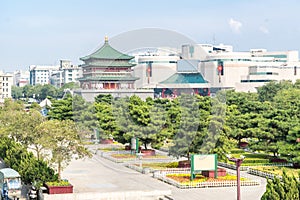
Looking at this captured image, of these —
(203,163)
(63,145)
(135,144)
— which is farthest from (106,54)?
(63,145)

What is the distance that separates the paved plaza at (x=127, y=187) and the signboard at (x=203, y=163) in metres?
1.55

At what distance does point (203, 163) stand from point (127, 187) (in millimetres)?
3899

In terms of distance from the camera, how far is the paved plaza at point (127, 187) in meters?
A: 23.5

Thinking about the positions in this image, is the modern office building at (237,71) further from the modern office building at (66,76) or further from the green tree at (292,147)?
the green tree at (292,147)

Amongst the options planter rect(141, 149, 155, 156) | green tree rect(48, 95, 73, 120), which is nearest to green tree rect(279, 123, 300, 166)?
planter rect(141, 149, 155, 156)

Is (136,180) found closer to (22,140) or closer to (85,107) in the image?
(22,140)

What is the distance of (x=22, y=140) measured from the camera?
31.2 m

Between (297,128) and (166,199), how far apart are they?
9.97 meters

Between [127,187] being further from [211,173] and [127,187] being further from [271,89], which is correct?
[271,89]

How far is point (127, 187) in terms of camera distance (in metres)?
25.6

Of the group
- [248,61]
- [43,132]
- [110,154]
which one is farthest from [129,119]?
[248,61]

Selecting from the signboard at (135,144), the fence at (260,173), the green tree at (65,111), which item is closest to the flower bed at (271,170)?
the fence at (260,173)

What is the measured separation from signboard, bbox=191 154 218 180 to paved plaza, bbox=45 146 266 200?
155 centimetres

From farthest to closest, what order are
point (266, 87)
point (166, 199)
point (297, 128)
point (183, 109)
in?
1. point (266, 87)
2. point (183, 109)
3. point (297, 128)
4. point (166, 199)
